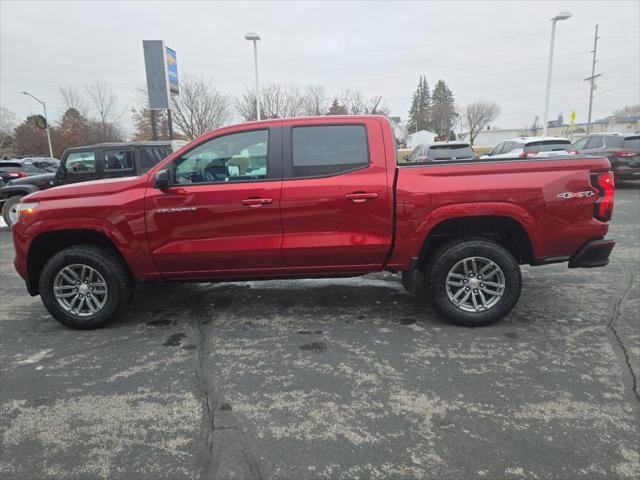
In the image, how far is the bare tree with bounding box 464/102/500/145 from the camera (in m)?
71.6

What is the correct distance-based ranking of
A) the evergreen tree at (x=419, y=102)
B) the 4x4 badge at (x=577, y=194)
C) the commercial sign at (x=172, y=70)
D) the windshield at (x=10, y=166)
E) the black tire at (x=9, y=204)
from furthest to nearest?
the evergreen tree at (x=419, y=102) < the commercial sign at (x=172, y=70) < the windshield at (x=10, y=166) < the black tire at (x=9, y=204) < the 4x4 badge at (x=577, y=194)

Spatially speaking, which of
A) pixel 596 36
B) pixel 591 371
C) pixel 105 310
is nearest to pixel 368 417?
pixel 591 371

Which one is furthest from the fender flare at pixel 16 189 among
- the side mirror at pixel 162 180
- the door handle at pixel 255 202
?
the door handle at pixel 255 202

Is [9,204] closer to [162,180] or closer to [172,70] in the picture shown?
[162,180]

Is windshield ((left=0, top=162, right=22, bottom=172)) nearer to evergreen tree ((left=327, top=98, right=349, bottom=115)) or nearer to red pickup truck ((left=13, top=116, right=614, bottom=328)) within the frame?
red pickup truck ((left=13, top=116, right=614, bottom=328))

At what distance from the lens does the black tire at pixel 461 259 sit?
3914 millimetres

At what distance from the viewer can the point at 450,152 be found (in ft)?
42.3

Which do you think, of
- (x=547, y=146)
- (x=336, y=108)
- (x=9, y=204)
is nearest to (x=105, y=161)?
(x=9, y=204)

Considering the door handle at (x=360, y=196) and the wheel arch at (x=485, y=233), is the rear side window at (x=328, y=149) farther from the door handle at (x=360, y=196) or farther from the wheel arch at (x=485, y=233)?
the wheel arch at (x=485, y=233)

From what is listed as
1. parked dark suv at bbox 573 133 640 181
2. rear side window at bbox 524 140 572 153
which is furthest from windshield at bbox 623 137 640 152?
rear side window at bbox 524 140 572 153

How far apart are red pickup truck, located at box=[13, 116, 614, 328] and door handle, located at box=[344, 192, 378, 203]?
0.01m

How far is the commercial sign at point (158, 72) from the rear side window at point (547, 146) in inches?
554

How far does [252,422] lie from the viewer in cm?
272

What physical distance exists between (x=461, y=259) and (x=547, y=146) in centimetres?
1127
